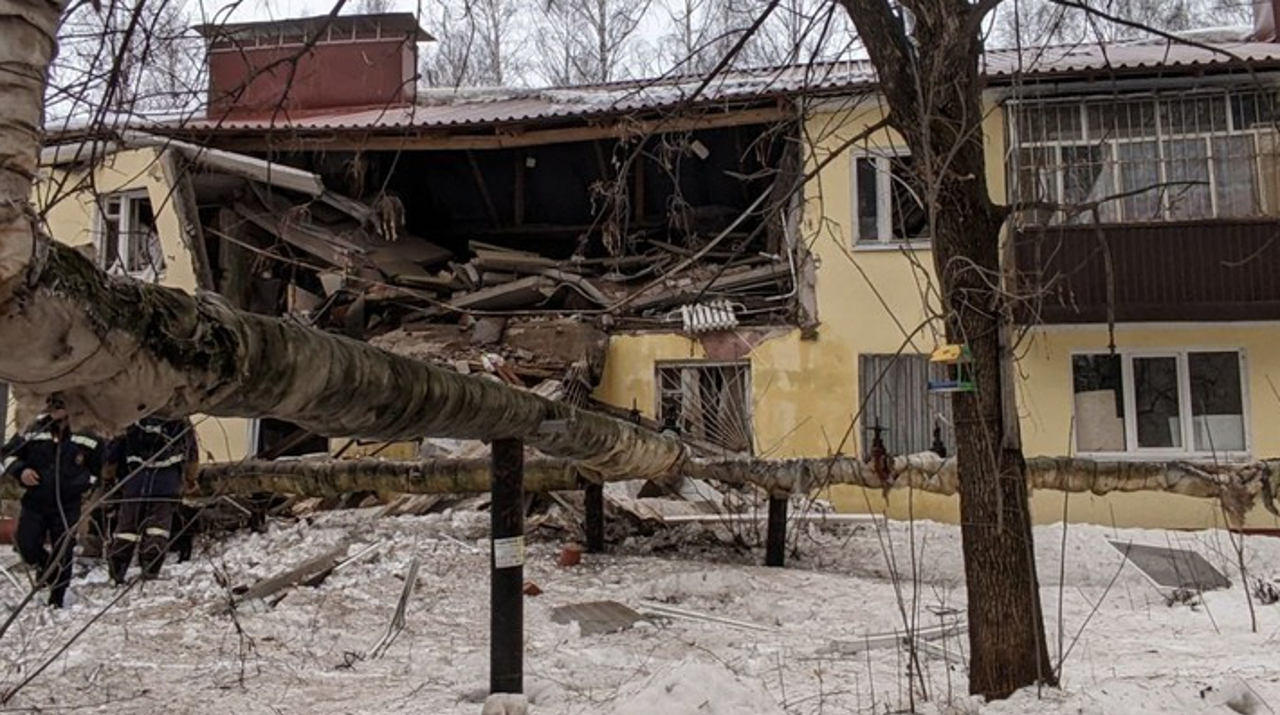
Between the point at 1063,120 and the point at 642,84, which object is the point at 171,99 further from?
the point at 1063,120

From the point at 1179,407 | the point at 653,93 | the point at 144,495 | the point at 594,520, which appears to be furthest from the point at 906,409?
the point at 144,495

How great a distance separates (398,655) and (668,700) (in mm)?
2734

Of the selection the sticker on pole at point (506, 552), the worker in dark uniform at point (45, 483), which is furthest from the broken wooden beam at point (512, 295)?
the sticker on pole at point (506, 552)

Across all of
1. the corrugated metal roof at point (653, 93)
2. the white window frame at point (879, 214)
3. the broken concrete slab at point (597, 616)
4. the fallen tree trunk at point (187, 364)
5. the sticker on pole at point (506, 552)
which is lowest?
the broken concrete slab at point (597, 616)

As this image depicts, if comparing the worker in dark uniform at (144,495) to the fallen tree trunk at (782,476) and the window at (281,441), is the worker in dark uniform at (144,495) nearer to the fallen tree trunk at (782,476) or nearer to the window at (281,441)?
the fallen tree trunk at (782,476)

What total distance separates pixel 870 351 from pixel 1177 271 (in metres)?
3.96

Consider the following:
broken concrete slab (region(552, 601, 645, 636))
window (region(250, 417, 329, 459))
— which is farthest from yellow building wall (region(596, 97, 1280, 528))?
broken concrete slab (region(552, 601, 645, 636))

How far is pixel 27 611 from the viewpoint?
6957mm

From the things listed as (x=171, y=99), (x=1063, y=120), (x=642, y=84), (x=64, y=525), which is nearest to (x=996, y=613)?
(x=642, y=84)

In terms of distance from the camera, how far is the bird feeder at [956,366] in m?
4.20

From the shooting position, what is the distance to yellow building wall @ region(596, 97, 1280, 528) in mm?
12086

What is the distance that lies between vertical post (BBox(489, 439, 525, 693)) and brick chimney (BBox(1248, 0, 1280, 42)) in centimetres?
1578

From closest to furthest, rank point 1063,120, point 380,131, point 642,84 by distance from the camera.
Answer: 1. point 642,84
2. point 1063,120
3. point 380,131

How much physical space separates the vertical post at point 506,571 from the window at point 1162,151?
9.23m
